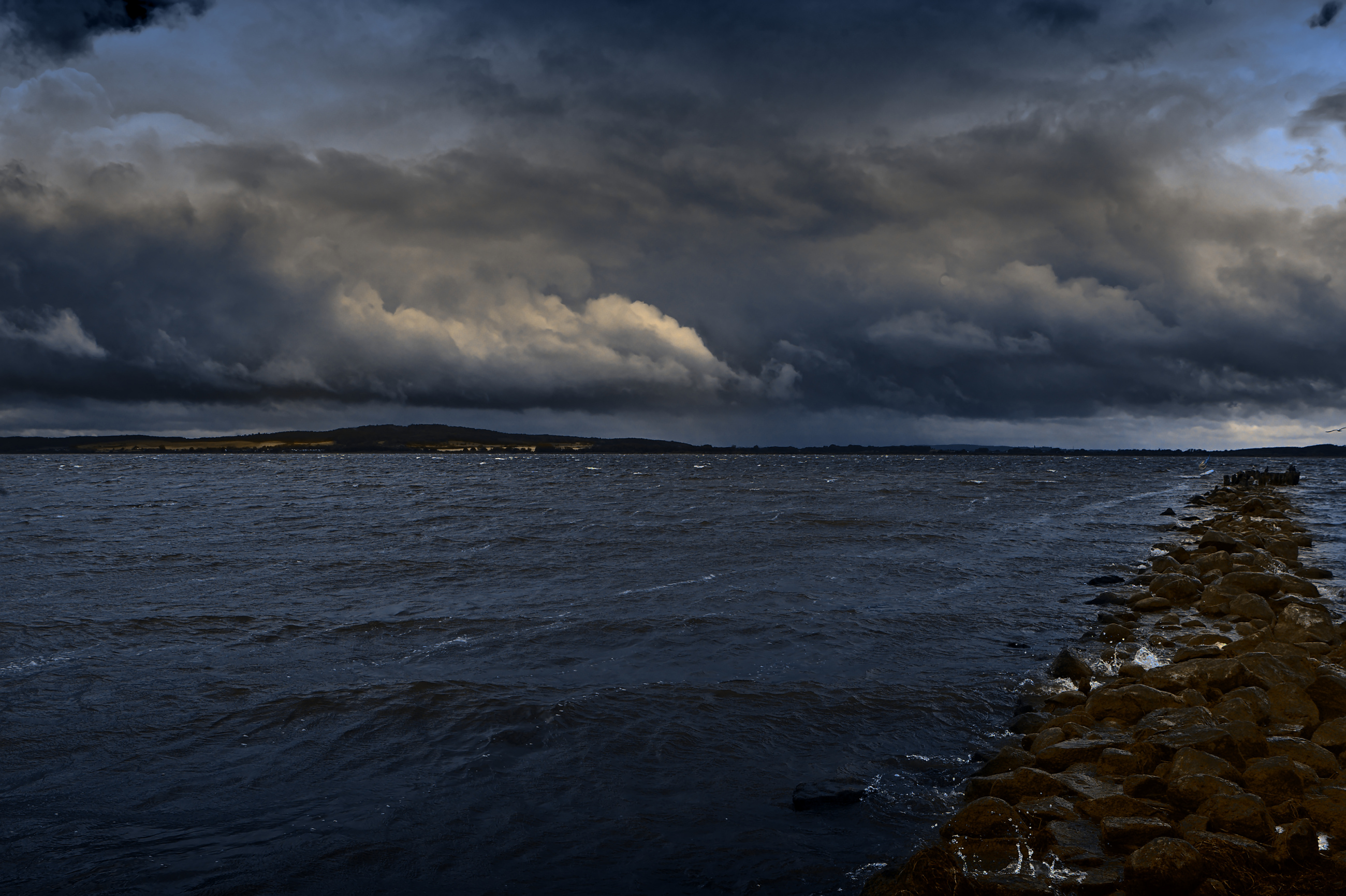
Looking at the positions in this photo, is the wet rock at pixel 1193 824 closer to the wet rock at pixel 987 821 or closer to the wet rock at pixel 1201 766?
the wet rock at pixel 1201 766

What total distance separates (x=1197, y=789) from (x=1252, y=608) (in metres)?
11.0

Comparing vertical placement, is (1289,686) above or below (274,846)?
above

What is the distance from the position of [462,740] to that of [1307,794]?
8.68 meters

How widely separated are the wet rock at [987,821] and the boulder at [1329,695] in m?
4.90

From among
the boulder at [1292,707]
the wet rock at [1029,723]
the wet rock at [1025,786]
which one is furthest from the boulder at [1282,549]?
the wet rock at [1025,786]

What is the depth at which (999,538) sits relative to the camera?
109ft

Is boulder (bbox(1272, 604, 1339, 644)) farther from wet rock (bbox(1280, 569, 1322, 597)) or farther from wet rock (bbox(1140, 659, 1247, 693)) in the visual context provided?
wet rock (bbox(1280, 569, 1322, 597))

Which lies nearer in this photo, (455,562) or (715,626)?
(715,626)

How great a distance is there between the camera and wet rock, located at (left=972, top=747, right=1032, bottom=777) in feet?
26.6

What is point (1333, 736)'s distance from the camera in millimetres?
8031

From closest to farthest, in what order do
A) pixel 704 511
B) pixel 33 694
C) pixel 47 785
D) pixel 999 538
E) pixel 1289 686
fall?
pixel 47 785
pixel 1289 686
pixel 33 694
pixel 999 538
pixel 704 511

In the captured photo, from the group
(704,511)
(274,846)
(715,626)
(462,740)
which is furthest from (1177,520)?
(274,846)

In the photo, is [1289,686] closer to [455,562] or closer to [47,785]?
[47,785]

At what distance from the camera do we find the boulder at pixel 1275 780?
684cm
